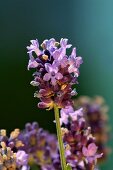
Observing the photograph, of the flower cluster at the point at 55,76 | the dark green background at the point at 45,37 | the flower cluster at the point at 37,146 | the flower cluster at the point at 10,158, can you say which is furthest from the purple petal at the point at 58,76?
the dark green background at the point at 45,37

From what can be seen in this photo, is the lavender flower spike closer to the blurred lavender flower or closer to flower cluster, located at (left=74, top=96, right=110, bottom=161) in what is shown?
the blurred lavender flower

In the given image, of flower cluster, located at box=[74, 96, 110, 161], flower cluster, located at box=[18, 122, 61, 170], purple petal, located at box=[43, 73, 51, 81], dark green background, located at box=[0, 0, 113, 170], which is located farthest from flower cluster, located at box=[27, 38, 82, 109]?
dark green background, located at box=[0, 0, 113, 170]

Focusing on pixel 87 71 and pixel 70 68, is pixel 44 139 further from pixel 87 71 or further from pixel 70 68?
pixel 87 71

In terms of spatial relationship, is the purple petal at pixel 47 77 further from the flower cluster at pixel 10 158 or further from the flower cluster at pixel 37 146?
the flower cluster at pixel 37 146

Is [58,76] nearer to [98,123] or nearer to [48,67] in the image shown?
[48,67]

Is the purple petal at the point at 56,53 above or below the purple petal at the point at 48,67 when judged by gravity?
above

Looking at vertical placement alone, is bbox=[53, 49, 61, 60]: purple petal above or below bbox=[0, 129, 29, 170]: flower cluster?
above

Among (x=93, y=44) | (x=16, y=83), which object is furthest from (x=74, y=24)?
(x=16, y=83)
